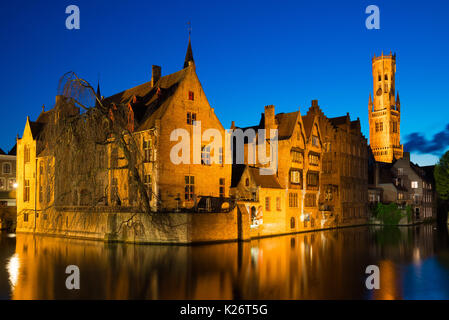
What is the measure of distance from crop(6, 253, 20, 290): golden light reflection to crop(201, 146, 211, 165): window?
19.0 metres

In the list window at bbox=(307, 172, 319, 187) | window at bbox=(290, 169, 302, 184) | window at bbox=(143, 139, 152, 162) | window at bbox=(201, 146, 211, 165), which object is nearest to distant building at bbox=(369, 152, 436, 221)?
window at bbox=(307, 172, 319, 187)

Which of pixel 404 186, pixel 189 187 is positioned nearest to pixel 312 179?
pixel 189 187

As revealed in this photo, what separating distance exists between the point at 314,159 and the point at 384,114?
355 ft

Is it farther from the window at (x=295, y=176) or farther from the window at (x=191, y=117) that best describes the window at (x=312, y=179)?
the window at (x=191, y=117)

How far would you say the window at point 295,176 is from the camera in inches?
2044

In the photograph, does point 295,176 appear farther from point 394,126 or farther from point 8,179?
point 394,126

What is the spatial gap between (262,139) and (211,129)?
10.4m

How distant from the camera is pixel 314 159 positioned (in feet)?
189

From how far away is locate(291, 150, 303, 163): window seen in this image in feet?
172

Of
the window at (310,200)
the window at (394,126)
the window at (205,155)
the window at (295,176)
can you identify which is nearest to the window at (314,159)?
the window at (295,176)

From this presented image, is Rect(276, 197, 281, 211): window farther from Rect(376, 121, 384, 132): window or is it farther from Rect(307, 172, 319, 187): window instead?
Rect(376, 121, 384, 132): window

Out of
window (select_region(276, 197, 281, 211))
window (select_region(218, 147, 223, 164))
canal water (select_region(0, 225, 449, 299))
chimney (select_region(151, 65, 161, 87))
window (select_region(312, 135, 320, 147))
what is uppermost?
chimney (select_region(151, 65, 161, 87))

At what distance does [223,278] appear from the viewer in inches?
861
